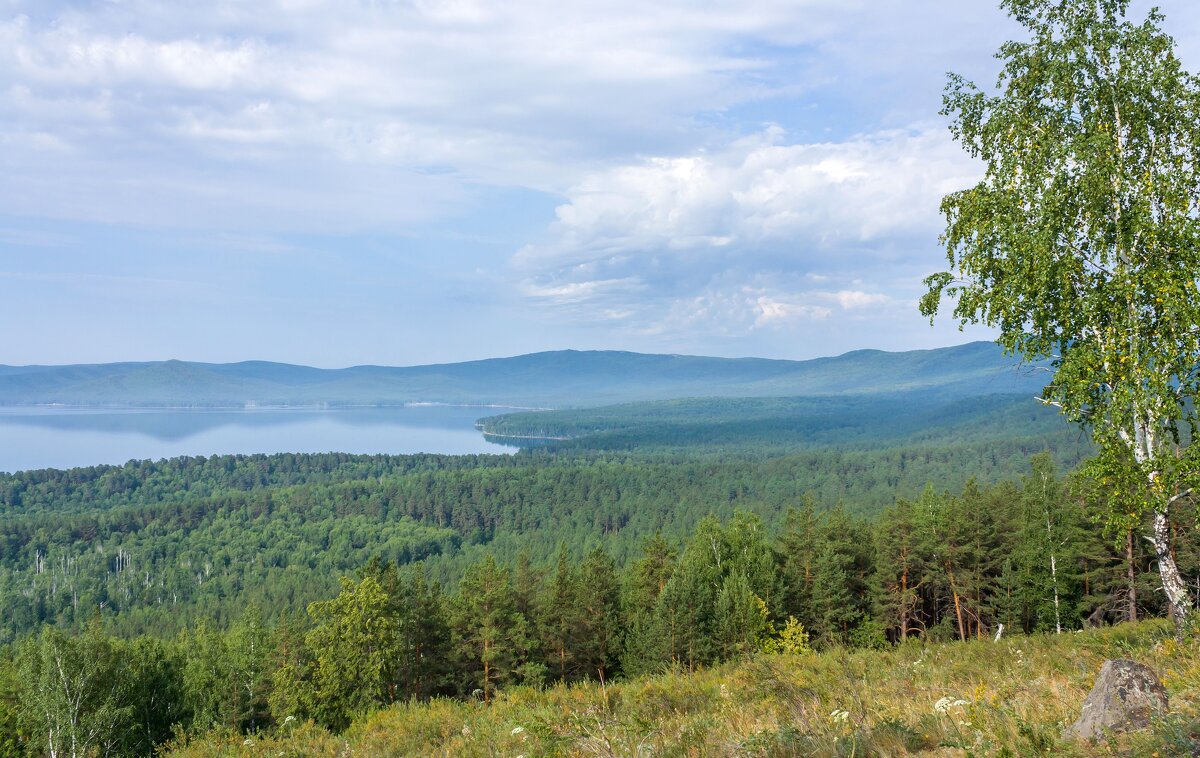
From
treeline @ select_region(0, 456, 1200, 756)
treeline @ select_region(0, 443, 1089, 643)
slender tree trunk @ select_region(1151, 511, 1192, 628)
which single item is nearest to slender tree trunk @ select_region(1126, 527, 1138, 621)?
treeline @ select_region(0, 456, 1200, 756)

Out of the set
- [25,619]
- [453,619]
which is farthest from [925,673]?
[25,619]

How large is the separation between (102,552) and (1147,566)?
506 feet

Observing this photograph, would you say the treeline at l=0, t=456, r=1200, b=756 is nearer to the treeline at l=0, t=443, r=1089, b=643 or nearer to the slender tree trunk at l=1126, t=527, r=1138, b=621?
the slender tree trunk at l=1126, t=527, r=1138, b=621

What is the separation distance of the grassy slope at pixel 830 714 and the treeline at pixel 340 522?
82.9 m

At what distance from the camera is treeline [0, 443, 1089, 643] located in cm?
10756

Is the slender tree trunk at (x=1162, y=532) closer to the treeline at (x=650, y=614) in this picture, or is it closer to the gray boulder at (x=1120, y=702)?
the gray boulder at (x=1120, y=702)

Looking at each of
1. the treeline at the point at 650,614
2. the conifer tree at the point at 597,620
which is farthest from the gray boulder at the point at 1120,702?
the conifer tree at the point at 597,620

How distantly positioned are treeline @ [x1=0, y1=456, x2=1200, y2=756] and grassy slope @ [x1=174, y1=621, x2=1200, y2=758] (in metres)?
13.2

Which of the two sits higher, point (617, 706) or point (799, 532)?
point (617, 706)

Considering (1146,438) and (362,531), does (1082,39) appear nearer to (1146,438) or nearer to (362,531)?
(1146,438)

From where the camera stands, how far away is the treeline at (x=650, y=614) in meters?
30.0

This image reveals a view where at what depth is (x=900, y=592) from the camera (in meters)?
35.9

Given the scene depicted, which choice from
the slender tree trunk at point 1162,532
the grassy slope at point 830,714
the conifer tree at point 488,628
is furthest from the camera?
the conifer tree at point 488,628

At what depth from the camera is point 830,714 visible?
8617mm
